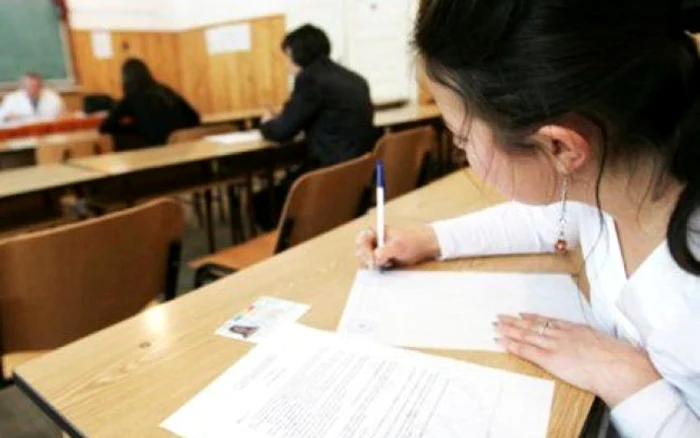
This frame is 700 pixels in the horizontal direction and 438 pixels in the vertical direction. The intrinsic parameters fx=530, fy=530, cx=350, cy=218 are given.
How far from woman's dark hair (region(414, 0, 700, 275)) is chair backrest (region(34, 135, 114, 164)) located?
326 cm

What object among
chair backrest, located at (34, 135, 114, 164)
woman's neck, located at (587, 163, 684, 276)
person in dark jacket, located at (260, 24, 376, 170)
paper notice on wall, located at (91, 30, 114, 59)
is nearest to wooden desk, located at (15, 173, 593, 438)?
woman's neck, located at (587, 163, 684, 276)

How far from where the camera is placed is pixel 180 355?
2.21ft

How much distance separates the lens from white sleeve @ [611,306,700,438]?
0.53 m

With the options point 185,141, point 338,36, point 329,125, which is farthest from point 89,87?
point 329,125

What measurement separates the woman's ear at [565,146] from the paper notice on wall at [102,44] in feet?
25.3

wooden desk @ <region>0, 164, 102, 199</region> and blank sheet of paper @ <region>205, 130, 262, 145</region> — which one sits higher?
blank sheet of paper @ <region>205, 130, 262, 145</region>

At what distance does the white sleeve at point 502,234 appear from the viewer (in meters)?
0.94

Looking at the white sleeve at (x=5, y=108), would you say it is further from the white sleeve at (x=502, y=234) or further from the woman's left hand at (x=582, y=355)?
the woman's left hand at (x=582, y=355)

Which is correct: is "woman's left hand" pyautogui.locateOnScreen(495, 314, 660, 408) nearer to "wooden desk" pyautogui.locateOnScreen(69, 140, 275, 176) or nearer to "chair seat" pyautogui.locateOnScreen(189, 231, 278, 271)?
"chair seat" pyautogui.locateOnScreen(189, 231, 278, 271)

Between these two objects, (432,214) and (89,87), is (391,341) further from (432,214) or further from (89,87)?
(89,87)

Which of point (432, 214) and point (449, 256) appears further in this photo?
point (432, 214)

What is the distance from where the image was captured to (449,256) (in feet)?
3.14

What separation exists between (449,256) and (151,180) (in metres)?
2.37

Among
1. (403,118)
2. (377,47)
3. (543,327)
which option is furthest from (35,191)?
(377,47)
